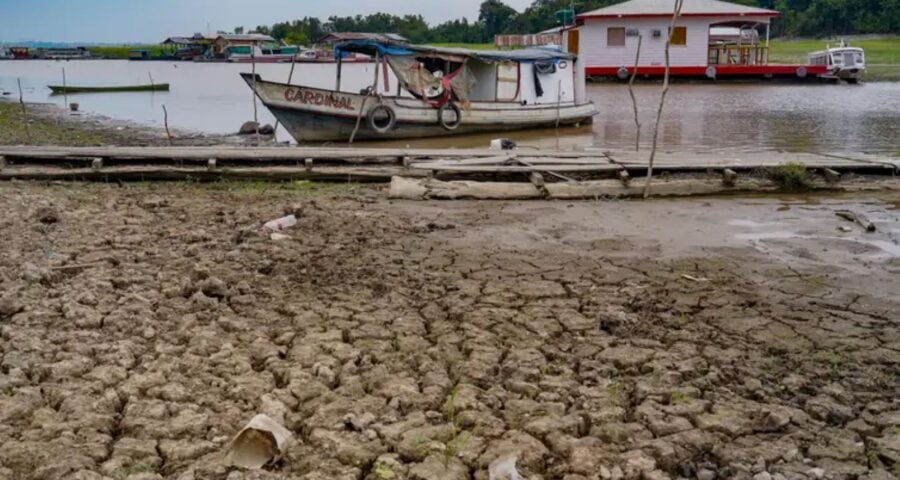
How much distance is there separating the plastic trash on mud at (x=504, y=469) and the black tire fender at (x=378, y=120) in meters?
12.3

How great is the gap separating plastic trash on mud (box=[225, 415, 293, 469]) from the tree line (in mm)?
38596

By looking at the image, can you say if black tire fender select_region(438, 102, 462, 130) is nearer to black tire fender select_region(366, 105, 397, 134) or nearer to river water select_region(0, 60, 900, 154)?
river water select_region(0, 60, 900, 154)

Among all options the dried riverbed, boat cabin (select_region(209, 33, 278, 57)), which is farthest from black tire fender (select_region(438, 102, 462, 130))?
boat cabin (select_region(209, 33, 278, 57))

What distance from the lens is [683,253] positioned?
20.2 feet

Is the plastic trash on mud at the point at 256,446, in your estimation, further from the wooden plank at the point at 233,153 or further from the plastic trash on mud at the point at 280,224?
the wooden plank at the point at 233,153

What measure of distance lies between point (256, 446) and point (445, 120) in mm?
12902

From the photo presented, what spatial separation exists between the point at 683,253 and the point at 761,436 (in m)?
3.08

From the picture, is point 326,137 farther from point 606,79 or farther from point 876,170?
point 606,79

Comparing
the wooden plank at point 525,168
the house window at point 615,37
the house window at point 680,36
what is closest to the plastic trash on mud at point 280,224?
the wooden plank at point 525,168

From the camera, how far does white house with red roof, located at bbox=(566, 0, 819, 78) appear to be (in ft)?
99.1

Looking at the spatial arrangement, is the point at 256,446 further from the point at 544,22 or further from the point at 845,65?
the point at 544,22

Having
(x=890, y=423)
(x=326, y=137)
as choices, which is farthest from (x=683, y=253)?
(x=326, y=137)

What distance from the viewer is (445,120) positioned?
15.5m

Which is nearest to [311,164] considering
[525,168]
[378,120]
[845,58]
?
[525,168]
